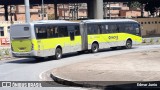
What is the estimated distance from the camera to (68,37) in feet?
90.2

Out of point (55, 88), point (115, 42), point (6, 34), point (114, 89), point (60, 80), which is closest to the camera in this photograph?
point (114, 89)

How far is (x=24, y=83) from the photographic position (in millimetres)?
14727

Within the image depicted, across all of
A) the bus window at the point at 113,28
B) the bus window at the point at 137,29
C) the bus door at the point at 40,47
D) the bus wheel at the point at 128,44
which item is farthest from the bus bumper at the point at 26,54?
the bus window at the point at 137,29

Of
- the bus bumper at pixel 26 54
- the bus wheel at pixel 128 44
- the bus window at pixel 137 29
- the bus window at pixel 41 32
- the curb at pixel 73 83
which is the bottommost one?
the bus wheel at pixel 128 44

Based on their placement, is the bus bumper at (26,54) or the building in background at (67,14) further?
the building in background at (67,14)

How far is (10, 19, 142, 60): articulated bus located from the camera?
78.2ft

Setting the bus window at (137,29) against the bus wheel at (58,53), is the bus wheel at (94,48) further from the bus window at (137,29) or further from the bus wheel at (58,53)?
the bus window at (137,29)

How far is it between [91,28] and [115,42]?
3.04 metres

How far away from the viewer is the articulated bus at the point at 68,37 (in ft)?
78.2

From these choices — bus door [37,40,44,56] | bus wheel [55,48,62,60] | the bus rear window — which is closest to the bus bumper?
bus door [37,40,44,56]

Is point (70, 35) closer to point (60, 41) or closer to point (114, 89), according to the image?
point (60, 41)

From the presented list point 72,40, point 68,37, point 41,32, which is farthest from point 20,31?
point 72,40

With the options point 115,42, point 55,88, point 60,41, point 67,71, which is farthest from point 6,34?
point 55,88

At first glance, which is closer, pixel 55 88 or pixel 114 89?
pixel 114 89
